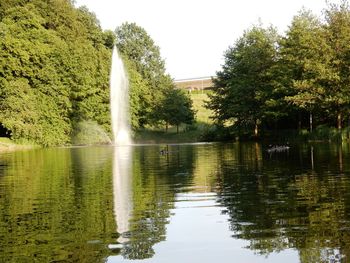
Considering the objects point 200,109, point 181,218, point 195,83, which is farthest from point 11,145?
point 195,83

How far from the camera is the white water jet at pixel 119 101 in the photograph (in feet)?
246

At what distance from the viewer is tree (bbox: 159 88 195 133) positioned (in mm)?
81125

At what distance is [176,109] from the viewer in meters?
81.1

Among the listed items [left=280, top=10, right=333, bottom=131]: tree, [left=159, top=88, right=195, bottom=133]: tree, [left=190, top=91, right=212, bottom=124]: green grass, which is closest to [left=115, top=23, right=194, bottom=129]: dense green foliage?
[left=159, top=88, right=195, bottom=133]: tree

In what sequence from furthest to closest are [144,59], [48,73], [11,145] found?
[144,59] < [48,73] < [11,145]

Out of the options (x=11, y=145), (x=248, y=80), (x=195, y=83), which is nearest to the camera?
(x=11, y=145)

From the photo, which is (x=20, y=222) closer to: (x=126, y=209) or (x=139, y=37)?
(x=126, y=209)

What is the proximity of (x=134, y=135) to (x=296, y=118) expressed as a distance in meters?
26.5

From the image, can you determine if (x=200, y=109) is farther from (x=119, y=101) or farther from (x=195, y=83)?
(x=195, y=83)

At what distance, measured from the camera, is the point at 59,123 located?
69125mm

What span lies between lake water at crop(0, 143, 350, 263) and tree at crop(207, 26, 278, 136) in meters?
41.8

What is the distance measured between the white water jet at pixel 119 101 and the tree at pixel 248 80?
47.1 ft

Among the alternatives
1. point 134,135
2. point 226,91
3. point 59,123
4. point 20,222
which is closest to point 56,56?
point 59,123

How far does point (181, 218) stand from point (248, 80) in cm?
5321
